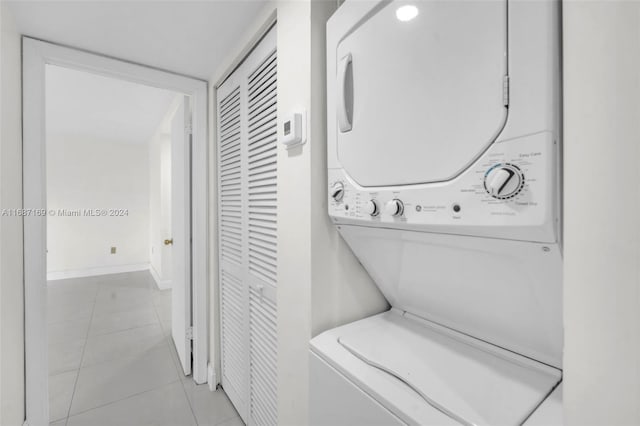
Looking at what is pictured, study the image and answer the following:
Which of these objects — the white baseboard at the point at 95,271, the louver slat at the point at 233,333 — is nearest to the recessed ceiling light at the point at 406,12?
the louver slat at the point at 233,333

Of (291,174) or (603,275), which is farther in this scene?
(291,174)

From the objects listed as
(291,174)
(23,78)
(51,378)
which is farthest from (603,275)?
(51,378)

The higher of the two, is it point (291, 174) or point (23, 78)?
point (23, 78)

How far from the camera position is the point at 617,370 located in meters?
0.40

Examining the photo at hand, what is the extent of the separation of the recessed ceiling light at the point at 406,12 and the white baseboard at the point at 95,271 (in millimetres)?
6389

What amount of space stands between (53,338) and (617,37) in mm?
4181

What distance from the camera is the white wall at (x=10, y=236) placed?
1.29 metres

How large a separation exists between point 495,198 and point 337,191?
18.6 inches

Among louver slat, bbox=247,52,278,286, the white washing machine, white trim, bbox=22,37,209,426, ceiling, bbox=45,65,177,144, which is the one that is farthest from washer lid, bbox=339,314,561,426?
ceiling, bbox=45,65,177,144

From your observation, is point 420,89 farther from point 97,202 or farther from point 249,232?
point 97,202

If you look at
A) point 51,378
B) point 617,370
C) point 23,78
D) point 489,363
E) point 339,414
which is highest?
point 23,78

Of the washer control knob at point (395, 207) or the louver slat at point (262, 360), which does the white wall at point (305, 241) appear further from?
the washer control knob at point (395, 207)

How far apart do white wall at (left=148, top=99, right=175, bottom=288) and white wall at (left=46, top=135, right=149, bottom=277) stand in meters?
0.68

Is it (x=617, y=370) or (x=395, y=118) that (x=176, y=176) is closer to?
(x=395, y=118)
